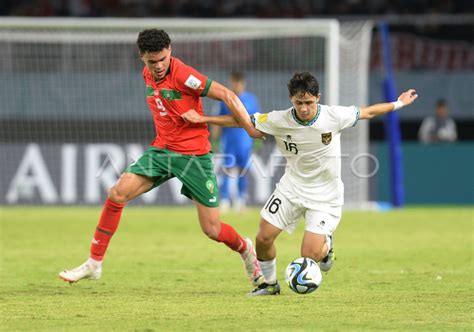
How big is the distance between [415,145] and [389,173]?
832mm

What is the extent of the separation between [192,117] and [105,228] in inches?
48.0

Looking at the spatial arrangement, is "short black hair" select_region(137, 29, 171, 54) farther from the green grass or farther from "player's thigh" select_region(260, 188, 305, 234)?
the green grass

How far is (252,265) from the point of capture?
27.7 ft

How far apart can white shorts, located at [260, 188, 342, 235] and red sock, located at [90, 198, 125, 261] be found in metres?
1.29

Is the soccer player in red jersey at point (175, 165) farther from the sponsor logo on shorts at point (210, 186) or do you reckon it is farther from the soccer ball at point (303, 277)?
the soccer ball at point (303, 277)

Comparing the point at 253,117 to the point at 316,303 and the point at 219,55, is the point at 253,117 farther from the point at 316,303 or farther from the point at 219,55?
the point at 219,55

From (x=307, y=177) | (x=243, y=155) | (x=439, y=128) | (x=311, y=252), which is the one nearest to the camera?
(x=311, y=252)

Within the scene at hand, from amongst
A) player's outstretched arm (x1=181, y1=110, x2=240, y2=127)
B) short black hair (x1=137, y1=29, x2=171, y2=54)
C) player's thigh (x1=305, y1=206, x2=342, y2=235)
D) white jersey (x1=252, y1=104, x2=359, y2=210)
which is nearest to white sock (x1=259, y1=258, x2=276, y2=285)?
player's thigh (x1=305, y1=206, x2=342, y2=235)

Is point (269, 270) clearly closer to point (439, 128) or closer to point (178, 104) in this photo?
point (178, 104)

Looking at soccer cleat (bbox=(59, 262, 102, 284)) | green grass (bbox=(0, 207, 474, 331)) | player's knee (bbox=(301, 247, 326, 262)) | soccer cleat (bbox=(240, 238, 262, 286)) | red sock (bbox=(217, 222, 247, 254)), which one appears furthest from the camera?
red sock (bbox=(217, 222, 247, 254))

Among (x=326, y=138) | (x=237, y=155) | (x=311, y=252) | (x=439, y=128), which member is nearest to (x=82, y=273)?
(x=311, y=252)

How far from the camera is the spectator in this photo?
18.9 metres

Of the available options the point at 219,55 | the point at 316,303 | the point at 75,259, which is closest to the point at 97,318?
the point at 316,303

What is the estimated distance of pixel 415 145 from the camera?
62.5 feet
